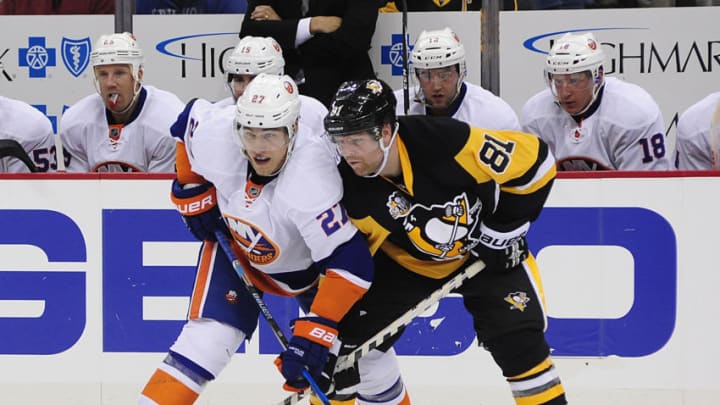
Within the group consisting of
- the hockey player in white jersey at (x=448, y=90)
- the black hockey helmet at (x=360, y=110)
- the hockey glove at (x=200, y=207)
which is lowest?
the hockey glove at (x=200, y=207)

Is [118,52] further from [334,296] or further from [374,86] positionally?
[334,296]

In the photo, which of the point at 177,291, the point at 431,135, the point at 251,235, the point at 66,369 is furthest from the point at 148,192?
the point at 431,135

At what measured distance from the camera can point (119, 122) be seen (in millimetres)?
4945

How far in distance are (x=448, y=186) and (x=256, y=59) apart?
1.42 meters

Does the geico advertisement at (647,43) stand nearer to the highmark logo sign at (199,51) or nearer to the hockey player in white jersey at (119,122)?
the highmark logo sign at (199,51)

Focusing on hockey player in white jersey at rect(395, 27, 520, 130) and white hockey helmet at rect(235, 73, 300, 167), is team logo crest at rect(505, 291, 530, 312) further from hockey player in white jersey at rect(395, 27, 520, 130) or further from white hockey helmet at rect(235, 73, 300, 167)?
hockey player in white jersey at rect(395, 27, 520, 130)

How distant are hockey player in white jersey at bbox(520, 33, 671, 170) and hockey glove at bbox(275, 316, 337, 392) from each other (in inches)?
65.6

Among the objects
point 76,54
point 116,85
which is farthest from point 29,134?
point 76,54

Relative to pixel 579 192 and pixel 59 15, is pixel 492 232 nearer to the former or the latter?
pixel 579 192

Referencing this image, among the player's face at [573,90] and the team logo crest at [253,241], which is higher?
the player's face at [573,90]

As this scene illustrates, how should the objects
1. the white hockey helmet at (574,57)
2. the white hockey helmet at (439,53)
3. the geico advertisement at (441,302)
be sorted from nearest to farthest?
1. the geico advertisement at (441,302)
2. the white hockey helmet at (574,57)
3. the white hockey helmet at (439,53)

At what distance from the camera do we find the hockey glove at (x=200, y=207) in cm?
352

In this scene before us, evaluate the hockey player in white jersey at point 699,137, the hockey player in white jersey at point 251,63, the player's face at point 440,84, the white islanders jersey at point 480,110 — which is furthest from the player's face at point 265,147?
the hockey player in white jersey at point 699,137

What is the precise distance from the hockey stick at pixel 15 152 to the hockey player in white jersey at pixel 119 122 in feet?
1.03
